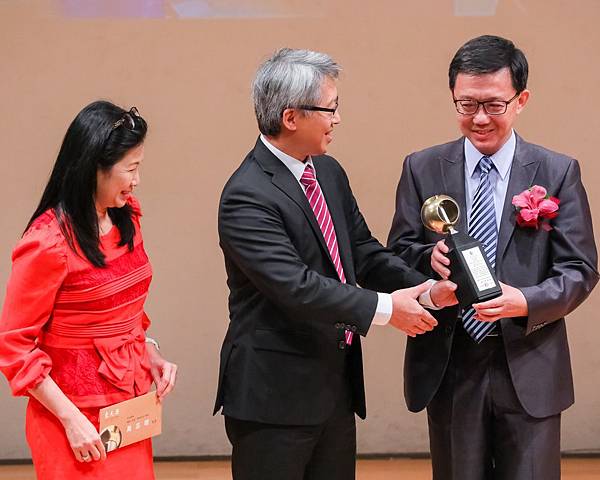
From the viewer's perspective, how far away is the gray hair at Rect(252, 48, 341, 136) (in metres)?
2.52

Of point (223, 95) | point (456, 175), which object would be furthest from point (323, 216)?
point (223, 95)

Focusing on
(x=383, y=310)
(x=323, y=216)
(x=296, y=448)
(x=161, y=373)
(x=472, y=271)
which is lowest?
(x=296, y=448)

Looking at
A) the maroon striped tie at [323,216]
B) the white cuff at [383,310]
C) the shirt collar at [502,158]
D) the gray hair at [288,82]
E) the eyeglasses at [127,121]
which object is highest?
the gray hair at [288,82]

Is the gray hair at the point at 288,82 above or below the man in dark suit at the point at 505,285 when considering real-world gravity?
above

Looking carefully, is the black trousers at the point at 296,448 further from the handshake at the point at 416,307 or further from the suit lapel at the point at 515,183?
the suit lapel at the point at 515,183

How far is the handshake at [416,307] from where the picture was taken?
8.25 feet

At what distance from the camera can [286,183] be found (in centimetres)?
258

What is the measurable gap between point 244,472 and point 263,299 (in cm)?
51

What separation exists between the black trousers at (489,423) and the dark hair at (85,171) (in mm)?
1085

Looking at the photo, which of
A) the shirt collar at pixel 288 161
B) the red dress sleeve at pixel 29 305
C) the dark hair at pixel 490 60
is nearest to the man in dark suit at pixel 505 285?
the dark hair at pixel 490 60

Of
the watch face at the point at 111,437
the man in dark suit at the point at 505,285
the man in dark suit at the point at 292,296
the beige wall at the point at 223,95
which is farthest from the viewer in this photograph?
the beige wall at the point at 223,95

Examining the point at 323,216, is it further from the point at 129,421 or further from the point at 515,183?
the point at 129,421

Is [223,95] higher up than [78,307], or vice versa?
[223,95]

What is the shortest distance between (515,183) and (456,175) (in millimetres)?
175
